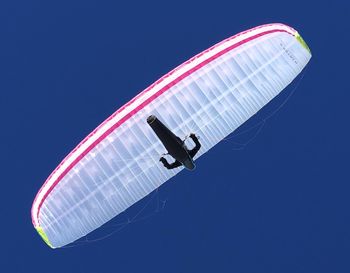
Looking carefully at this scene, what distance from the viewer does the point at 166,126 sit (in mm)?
9469

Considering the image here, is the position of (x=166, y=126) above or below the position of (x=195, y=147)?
above

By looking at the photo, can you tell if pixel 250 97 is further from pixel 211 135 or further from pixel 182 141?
pixel 182 141

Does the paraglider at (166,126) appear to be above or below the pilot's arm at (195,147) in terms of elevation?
above

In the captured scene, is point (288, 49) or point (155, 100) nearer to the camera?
point (155, 100)

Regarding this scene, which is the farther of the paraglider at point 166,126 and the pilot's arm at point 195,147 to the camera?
the pilot's arm at point 195,147

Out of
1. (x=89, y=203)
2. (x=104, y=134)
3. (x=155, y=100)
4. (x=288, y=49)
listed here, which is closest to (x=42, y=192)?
(x=89, y=203)

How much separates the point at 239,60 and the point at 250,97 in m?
0.76

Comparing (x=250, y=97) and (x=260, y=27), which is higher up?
(x=260, y=27)

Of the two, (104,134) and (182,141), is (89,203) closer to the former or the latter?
(104,134)

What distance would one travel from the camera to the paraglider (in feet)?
30.7

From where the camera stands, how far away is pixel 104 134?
944 cm

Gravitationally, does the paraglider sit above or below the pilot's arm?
above

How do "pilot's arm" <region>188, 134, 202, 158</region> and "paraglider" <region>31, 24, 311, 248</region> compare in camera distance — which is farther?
"pilot's arm" <region>188, 134, 202, 158</region>

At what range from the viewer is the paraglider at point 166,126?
9359 mm
